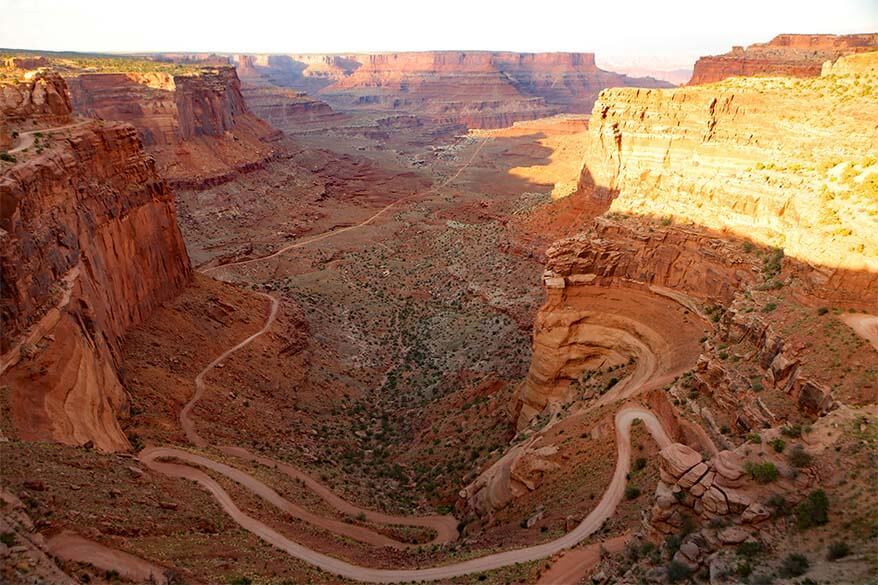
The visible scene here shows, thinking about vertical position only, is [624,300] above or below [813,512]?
below

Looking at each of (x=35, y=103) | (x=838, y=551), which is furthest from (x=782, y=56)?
(x=838, y=551)

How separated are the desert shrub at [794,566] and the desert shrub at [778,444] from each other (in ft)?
10.2

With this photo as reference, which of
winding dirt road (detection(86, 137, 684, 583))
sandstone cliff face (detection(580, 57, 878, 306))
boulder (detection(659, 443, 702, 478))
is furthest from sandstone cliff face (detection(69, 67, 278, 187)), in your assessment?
boulder (detection(659, 443, 702, 478))

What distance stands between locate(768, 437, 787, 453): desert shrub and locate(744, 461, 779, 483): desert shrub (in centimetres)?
75

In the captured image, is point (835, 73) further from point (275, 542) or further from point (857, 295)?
point (275, 542)

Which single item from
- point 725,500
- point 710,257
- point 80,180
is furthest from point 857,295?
point 80,180

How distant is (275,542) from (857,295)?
22245 millimetres

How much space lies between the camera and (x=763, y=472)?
46.9 feet

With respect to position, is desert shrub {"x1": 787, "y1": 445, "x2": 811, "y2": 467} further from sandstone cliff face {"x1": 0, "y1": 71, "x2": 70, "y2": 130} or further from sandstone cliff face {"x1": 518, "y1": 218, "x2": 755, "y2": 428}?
sandstone cliff face {"x1": 0, "y1": 71, "x2": 70, "y2": 130}

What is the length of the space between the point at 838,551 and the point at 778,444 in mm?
3250

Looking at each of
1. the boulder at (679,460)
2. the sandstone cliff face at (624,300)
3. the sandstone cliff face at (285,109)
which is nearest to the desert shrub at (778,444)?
the boulder at (679,460)

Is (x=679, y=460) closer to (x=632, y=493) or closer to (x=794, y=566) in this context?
(x=794, y=566)

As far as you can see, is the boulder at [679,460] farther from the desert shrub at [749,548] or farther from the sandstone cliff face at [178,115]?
the sandstone cliff face at [178,115]

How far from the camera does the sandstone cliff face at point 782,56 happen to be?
82.7 meters
